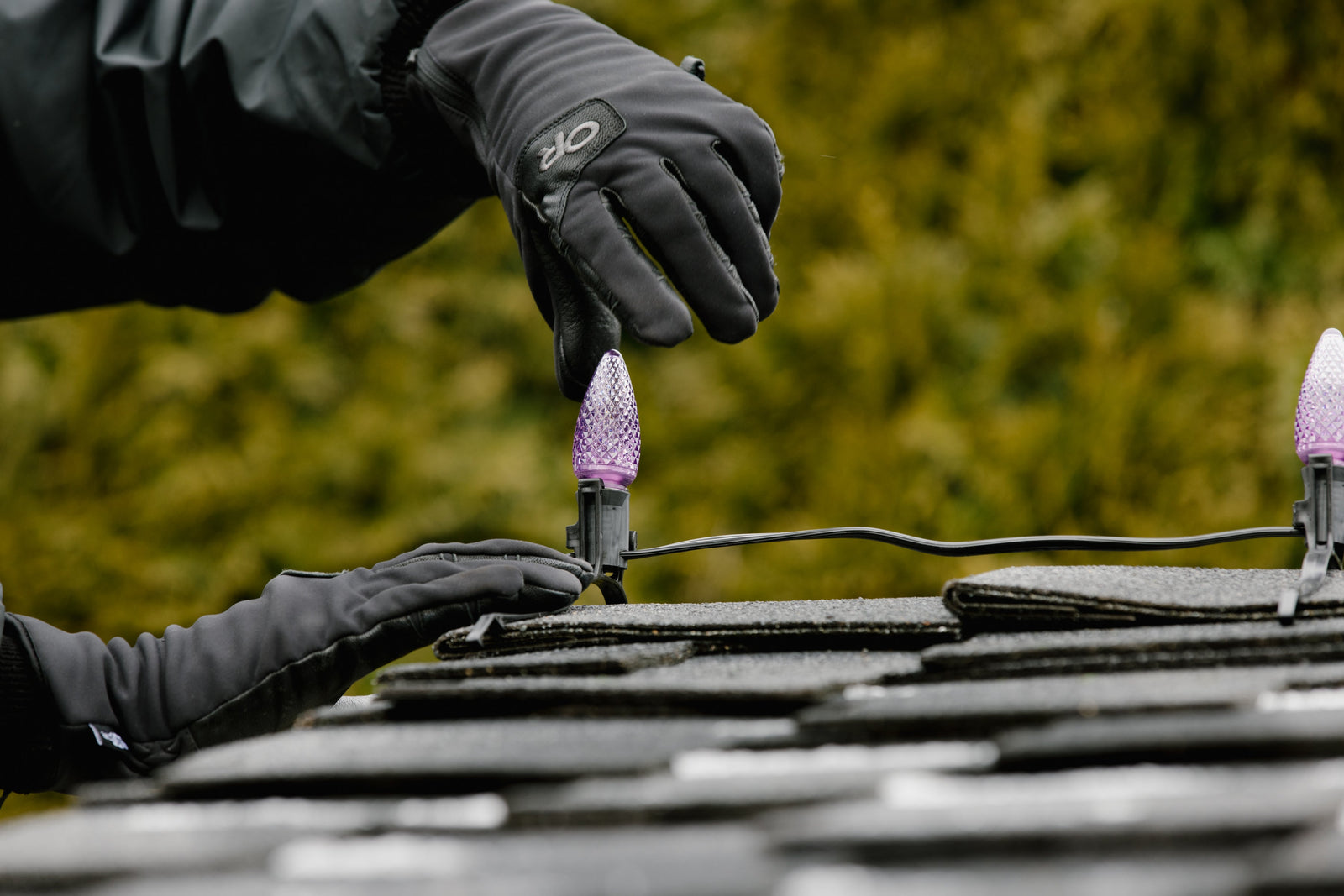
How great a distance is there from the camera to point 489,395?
546cm

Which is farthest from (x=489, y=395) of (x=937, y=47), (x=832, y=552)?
(x=937, y=47)

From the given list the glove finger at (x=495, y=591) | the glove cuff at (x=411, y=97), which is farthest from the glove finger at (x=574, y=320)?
the glove finger at (x=495, y=591)

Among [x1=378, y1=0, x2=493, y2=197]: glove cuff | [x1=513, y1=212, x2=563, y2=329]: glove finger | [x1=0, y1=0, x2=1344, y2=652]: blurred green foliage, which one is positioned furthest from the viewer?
[x1=0, y1=0, x2=1344, y2=652]: blurred green foliage

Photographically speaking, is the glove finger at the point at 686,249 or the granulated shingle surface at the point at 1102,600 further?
the glove finger at the point at 686,249

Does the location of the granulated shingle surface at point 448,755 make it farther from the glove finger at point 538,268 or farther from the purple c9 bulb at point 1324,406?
the glove finger at point 538,268

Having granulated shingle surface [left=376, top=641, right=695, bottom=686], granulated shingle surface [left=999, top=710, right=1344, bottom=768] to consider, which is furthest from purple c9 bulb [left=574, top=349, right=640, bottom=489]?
granulated shingle surface [left=999, top=710, right=1344, bottom=768]

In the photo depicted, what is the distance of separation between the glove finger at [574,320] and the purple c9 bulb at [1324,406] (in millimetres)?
1020

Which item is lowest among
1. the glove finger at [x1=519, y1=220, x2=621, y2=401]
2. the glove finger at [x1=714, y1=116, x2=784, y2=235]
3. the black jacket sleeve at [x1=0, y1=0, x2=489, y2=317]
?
the glove finger at [x1=519, y1=220, x2=621, y2=401]

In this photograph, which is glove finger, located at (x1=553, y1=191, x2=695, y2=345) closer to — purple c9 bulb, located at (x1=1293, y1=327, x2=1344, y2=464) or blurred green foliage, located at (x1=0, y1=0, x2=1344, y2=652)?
purple c9 bulb, located at (x1=1293, y1=327, x2=1344, y2=464)

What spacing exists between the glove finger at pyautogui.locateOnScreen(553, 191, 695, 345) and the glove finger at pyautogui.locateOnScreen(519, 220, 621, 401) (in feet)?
0.71

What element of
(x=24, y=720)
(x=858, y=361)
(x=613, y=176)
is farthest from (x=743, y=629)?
(x=858, y=361)

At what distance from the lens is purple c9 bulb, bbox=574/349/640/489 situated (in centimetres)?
190

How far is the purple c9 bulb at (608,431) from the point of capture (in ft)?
6.23

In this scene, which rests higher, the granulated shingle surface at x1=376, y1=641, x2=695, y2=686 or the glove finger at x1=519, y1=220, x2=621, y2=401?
the glove finger at x1=519, y1=220, x2=621, y2=401
